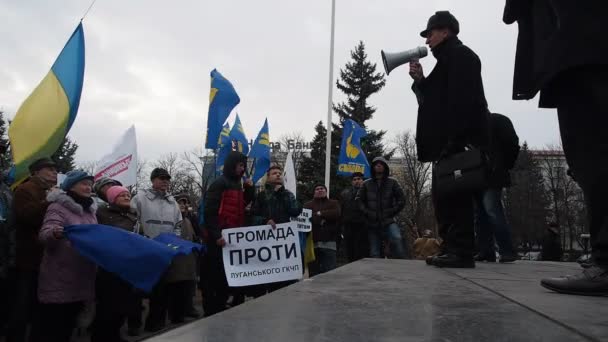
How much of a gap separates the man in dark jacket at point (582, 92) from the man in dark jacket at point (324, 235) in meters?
5.84

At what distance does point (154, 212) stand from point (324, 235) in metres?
3.03

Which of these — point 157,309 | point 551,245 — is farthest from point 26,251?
point 551,245

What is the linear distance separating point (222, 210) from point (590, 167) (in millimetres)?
4091

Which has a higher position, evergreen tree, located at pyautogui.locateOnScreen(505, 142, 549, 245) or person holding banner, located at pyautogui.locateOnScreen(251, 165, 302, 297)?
evergreen tree, located at pyautogui.locateOnScreen(505, 142, 549, 245)

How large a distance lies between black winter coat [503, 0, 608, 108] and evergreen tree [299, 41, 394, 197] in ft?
88.1

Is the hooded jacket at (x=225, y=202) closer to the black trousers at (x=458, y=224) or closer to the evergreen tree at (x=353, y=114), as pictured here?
the black trousers at (x=458, y=224)

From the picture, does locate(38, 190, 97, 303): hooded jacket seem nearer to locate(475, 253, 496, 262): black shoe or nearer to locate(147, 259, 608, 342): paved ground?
locate(147, 259, 608, 342): paved ground

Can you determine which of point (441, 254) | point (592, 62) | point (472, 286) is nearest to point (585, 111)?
point (592, 62)

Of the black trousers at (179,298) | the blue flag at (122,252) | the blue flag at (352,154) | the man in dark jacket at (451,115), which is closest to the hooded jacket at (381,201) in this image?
the black trousers at (179,298)

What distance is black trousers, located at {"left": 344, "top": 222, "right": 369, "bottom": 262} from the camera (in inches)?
325

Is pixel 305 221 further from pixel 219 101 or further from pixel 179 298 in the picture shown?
pixel 219 101

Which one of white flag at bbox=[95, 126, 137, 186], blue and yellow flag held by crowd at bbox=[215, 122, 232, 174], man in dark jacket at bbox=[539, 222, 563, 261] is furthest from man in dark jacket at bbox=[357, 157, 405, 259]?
Result: man in dark jacket at bbox=[539, 222, 563, 261]

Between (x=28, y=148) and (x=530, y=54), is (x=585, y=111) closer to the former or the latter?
(x=530, y=54)

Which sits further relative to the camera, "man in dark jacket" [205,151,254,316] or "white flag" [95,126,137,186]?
"white flag" [95,126,137,186]
